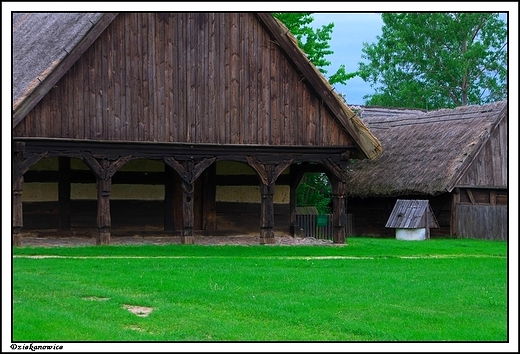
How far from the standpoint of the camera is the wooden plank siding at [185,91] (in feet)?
Result: 83.3

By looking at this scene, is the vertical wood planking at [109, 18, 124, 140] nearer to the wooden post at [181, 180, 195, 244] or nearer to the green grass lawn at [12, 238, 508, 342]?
the wooden post at [181, 180, 195, 244]

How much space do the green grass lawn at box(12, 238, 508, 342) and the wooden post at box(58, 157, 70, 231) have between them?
4.01 m

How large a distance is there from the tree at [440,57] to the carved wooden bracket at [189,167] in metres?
32.5

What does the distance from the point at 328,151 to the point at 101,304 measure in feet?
44.4

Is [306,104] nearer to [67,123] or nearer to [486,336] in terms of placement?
[67,123]

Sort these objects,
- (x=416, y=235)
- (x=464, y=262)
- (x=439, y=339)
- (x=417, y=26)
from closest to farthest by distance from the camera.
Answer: (x=439, y=339), (x=464, y=262), (x=416, y=235), (x=417, y=26)

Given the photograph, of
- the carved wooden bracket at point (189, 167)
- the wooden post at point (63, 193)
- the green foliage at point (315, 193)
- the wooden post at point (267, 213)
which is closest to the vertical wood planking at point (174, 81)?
the carved wooden bracket at point (189, 167)

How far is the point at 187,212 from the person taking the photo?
2619 centimetres

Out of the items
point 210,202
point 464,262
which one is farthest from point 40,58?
point 464,262

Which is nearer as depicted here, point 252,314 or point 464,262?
point 252,314

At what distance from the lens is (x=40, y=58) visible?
2609 cm

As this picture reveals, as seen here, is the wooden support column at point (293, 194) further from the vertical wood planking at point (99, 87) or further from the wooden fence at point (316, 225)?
the vertical wood planking at point (99, 87)

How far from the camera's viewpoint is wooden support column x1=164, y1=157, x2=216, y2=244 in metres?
26.2

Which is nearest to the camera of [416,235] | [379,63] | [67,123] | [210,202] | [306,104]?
[67,123]
